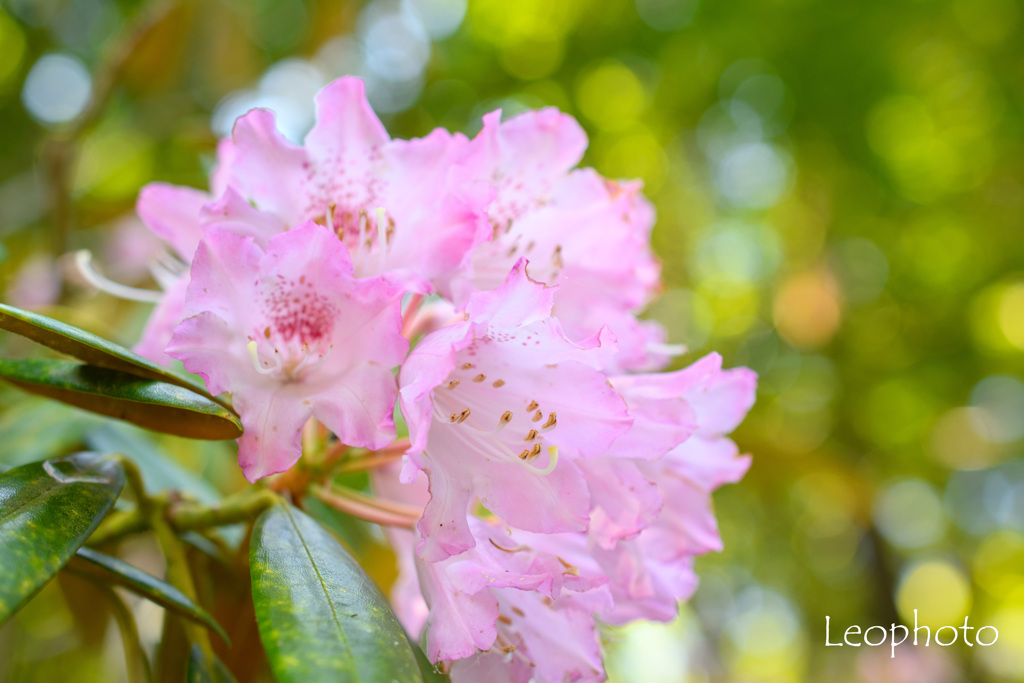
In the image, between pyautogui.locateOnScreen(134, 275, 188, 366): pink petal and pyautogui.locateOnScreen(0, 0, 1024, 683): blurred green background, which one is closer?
pyautogui.locateOnScreen(134, 275, 188, 366): pink petal

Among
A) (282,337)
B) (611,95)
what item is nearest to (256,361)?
(282,337)

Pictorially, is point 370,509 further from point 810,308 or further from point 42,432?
point 810,308

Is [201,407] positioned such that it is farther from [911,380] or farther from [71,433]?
[911,380]

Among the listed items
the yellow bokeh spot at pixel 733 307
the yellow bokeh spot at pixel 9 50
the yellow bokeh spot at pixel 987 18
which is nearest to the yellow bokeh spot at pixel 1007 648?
the yellow bokeh spot at pixel 733 307

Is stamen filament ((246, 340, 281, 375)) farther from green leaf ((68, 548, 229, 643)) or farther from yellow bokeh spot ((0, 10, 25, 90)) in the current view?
yellow bokeh spot ((0, 10, 25, 90))

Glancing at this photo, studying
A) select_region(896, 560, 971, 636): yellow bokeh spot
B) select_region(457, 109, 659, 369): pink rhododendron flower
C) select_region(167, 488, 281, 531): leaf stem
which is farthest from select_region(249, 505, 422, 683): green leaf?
select_region(896, 560, 971, 636): yellow bokeh spot

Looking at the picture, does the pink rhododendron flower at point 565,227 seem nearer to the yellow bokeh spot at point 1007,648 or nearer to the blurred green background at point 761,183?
the blurred green background at point 761,183

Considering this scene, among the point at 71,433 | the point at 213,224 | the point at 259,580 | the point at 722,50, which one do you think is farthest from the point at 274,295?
the point at 722,50
